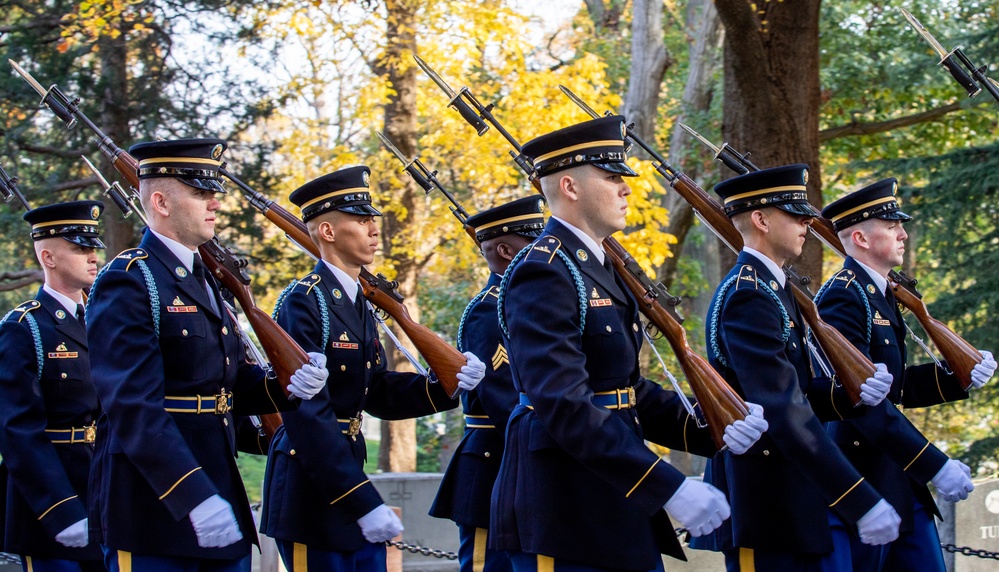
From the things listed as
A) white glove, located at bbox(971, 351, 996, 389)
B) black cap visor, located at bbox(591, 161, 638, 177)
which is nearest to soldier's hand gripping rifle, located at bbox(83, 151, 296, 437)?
black cap visor, located at bbox(591, 161, 638, 177)

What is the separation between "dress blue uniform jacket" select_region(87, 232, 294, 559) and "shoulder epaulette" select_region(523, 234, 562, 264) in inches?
49.4

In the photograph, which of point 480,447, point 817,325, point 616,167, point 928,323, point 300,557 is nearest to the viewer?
point 616,167

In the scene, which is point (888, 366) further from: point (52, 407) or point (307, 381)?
point (52, 407)

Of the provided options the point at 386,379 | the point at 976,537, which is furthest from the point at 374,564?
the point at 976,537

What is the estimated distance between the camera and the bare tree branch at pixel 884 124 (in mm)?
16047

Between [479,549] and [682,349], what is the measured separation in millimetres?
2107

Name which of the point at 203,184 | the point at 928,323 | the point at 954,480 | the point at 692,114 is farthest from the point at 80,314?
the point at 692,114

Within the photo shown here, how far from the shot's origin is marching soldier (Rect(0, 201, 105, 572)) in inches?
210

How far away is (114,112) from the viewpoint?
12.0 m

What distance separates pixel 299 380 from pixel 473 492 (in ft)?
5.28

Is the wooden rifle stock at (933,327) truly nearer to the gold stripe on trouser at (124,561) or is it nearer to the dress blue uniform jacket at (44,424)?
the dress blue uniform jacket at (44,424)

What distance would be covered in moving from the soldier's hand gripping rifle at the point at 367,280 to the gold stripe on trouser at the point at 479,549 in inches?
34.1

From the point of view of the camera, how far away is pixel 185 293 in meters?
4.34

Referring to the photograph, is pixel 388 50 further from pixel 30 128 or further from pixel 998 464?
pixel 998 464
